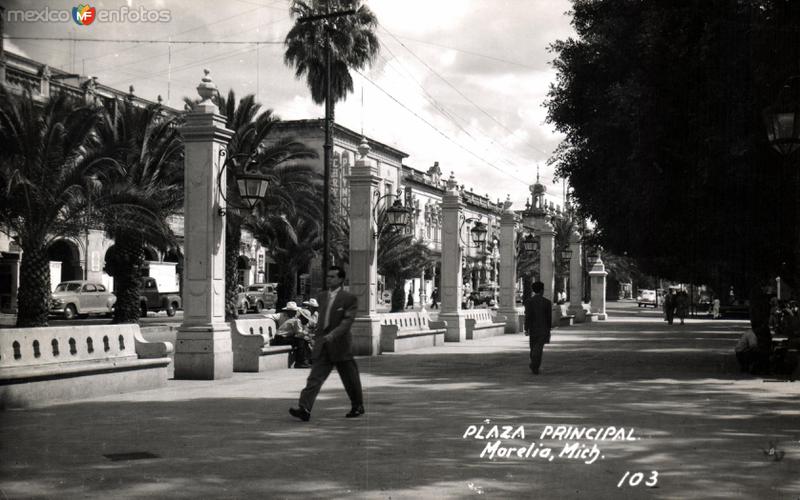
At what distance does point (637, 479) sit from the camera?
22.2ft

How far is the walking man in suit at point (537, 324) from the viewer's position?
15555mm

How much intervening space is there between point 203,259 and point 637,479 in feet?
29.3

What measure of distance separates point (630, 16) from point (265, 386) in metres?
10.1

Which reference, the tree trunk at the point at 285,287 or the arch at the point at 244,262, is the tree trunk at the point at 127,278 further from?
the arch at the point at 244,262

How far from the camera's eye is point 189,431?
8789 millimetres

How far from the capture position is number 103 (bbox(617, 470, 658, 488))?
6629 millimetres

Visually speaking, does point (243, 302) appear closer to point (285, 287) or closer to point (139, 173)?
point (285, 287)

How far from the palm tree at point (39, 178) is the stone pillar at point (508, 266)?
1472cm

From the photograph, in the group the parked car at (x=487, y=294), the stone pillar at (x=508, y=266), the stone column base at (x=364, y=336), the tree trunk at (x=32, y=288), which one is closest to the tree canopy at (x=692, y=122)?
the stone column base at (x=364, y=336)

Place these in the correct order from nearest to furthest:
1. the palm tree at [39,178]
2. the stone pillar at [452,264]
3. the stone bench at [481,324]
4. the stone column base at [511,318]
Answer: the palm tree at [39,178]
the stone pillar at [452,264]
the stone bench at [481,324]
the stone column base at [511,318]

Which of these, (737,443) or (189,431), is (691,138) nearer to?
(737,443)

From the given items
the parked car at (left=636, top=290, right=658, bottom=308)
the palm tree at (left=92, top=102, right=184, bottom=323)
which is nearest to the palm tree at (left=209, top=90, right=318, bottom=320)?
the palm tree at (left=92, top=102, right=184, bottom=323)

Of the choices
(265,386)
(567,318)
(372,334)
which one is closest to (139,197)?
(372,334)

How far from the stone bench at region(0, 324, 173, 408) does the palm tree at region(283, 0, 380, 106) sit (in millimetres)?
24637
